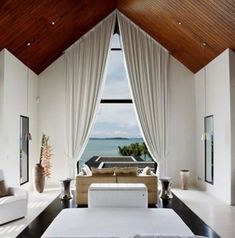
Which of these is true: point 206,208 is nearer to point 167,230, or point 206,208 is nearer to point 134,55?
point 167,230

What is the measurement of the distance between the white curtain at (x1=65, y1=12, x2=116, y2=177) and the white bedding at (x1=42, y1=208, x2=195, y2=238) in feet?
17.3

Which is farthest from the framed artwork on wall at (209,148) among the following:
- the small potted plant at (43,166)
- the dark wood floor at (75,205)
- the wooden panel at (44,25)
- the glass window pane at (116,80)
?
the small potted plant at (43,166)

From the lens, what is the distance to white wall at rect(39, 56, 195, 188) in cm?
1076

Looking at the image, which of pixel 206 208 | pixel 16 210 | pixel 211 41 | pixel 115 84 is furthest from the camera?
pixel 115 84

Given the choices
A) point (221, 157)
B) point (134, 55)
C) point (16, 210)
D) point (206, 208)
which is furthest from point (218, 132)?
point (16, 210)

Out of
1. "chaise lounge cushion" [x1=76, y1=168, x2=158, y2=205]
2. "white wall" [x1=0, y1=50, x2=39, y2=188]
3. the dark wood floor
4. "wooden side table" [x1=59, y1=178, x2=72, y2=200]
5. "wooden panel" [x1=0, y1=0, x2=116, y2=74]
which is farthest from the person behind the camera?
"wooden side table" [x1=59, y1=178, x2=72, y2=200]

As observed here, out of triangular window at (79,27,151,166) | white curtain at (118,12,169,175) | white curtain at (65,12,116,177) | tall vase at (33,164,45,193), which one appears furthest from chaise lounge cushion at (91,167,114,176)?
triangular window at (79,27,151,166)

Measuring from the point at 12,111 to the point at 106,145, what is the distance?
403 cm

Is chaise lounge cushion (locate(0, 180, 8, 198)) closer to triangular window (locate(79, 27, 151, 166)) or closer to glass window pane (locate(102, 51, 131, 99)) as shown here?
triangular window (locate(79, 27, 151, 166))

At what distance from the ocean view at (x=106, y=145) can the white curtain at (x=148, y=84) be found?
0.93m

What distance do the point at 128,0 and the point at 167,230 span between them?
6.71 metres

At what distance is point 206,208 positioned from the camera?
7309 mm

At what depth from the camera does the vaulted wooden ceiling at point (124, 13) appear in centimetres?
699

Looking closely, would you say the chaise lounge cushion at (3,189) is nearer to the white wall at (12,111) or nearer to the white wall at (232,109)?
the white wall at (12,111)
